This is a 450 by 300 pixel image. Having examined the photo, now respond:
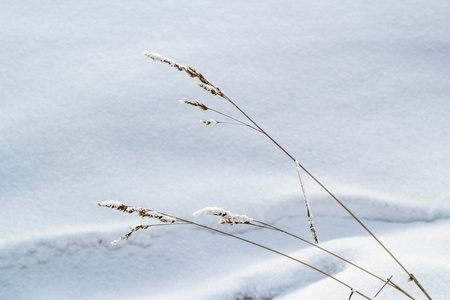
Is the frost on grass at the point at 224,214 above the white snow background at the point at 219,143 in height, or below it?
below

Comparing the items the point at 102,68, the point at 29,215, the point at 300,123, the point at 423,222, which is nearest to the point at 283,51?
the point at 300,123

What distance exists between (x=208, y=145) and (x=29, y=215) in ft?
2.23

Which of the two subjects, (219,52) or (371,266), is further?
(219,52)

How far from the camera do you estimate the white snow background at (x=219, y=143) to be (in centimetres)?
134

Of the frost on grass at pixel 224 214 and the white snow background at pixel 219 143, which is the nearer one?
the frost on grass at pixel 224 214

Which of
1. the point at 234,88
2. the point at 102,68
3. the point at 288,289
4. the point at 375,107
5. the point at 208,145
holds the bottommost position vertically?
the point at 288,289

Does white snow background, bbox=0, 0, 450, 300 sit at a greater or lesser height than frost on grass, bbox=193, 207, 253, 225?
greater

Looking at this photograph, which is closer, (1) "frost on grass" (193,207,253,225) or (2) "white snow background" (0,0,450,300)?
(1) "frost on grass" (193,207,253,225)

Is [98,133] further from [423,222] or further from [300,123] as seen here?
[423,222]

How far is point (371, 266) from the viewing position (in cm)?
116

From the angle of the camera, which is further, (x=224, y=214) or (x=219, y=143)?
(x=219, y=143)

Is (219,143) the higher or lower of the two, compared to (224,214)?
higher

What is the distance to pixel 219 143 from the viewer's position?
5.32 feet

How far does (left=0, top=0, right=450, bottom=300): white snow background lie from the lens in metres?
1.34
